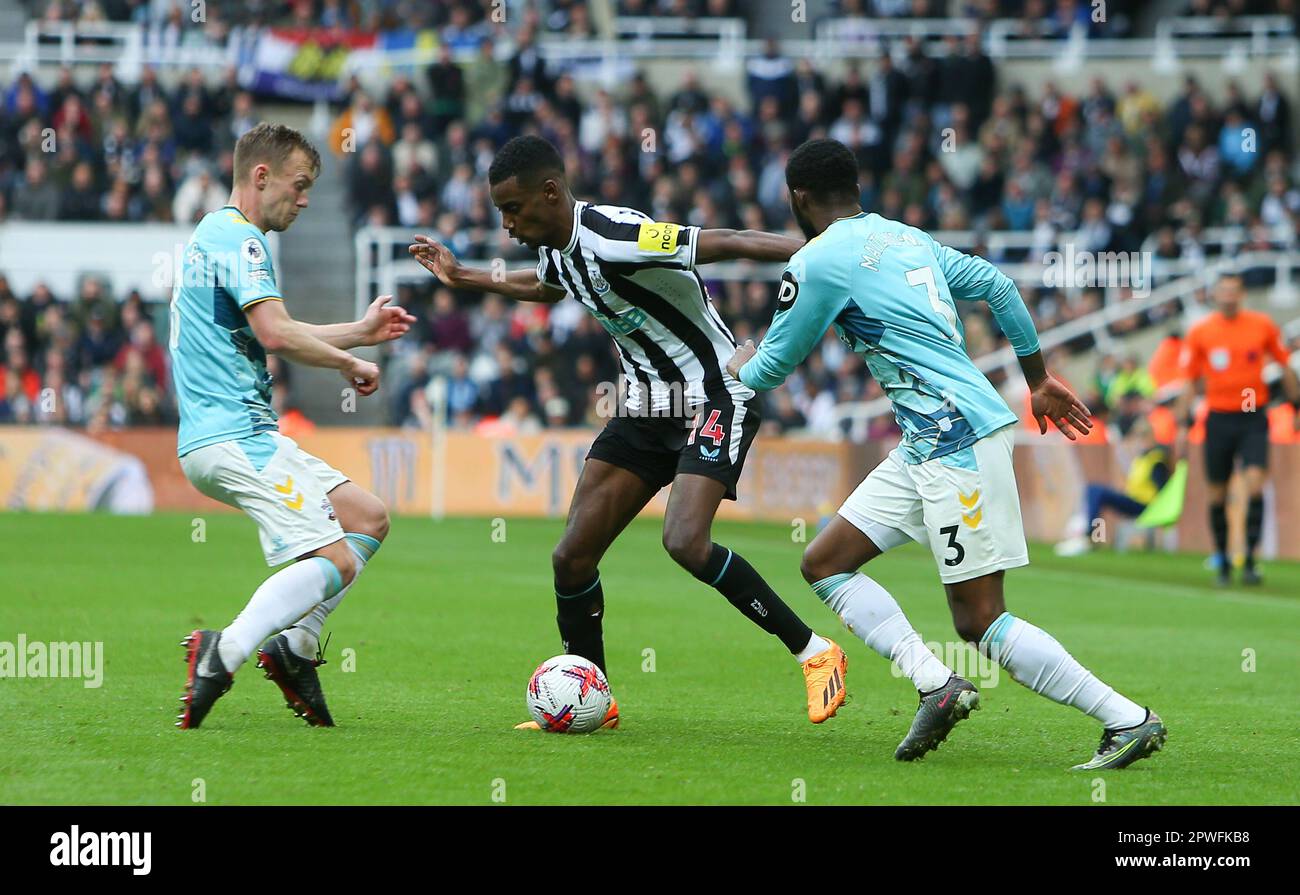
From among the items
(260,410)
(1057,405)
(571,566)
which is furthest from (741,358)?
(260,410)

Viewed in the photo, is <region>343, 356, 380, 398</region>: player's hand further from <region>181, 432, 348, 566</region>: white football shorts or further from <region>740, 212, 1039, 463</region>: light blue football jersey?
<region>740, 212, 1039, 463</region>: light blue football jersey

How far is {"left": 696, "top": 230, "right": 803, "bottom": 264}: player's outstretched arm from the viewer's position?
696 cm

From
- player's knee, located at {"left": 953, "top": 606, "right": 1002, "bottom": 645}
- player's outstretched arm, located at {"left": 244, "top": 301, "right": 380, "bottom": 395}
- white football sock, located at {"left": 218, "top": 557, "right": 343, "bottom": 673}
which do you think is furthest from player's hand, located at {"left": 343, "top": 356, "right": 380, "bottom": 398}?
player's knee, located at {"left": 953, "top": 606, "right": 1002, "bottom": 645}

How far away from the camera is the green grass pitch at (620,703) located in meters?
6.05

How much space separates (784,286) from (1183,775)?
2278mm

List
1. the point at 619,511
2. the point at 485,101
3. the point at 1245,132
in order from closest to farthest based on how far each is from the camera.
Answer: the point at 619,511 → the point at 1245,132 → the point at 485,101

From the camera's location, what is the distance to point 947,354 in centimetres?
667

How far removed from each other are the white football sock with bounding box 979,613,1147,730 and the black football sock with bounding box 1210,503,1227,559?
30.7 feet

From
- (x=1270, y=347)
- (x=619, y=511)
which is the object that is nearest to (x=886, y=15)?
(x=1270, y=347)

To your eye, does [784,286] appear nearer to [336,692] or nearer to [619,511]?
[619,511]

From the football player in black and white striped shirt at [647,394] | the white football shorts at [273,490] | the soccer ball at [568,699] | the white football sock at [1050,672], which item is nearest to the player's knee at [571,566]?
the football player in black and white striped shirt at [647,394]

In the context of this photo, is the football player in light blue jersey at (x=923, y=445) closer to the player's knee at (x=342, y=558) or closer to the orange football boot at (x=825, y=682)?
the orange football boot at (x=825, y=682)

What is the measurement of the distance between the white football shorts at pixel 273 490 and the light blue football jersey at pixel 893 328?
5.70ft

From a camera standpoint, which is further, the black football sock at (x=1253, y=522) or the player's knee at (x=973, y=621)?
the black football sock at (x=1253, y=522)
